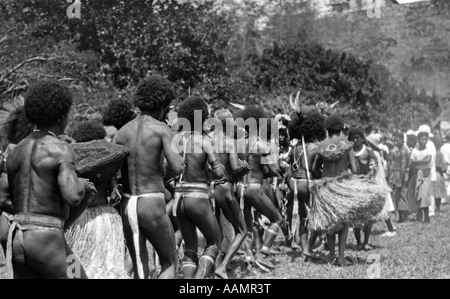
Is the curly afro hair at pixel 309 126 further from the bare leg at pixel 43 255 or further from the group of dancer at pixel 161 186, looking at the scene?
the bare leg at pixel 43 255


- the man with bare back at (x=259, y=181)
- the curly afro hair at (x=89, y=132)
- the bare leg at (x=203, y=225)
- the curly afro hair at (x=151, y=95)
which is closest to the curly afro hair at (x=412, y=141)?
the man with bare back at (x=259, y=181)

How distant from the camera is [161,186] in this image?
591 cm

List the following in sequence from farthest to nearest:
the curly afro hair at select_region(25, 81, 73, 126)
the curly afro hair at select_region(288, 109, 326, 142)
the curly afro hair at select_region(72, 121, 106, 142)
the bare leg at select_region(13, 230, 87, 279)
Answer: the curly afro hair at select_region(288, 109, 326, 142) < the curly afro hair at select_region(72, 121, 106, 142) < the curly afro hair at select_region(25, 81, 73, 126) < the bare leg at select_region(13, 230, 87, 279)

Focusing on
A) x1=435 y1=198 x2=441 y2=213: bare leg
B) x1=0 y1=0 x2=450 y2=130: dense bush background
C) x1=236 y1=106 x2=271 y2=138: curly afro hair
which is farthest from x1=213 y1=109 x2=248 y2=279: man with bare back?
x1=435 y1=198 x2=441 y2=213: bare leg

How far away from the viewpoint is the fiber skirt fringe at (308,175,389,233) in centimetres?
875

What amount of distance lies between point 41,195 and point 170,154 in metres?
1.44

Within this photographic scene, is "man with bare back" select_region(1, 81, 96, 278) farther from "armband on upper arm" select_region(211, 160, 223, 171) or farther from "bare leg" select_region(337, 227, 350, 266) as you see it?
"bare leg" select_region(337, 227, 350, 266)

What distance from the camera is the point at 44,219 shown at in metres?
4.43

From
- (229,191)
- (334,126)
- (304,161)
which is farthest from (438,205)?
(229,191)

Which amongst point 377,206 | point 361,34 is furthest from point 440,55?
point 377,206

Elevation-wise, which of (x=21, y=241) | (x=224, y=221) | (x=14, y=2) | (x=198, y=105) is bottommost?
(x=224, y=221)
